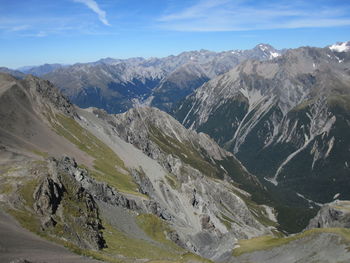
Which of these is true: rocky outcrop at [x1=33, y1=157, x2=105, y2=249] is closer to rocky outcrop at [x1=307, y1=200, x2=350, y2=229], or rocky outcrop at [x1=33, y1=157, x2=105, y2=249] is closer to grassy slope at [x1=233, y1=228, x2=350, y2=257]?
grassy slope at [x1=233, y1=228, x2=350, y2=257]

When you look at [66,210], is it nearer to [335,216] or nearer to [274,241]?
[274,241]

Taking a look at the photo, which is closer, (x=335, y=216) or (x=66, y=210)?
(x=66, y=210)

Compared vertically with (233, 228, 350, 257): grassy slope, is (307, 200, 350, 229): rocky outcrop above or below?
below

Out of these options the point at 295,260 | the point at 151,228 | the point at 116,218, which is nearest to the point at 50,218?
the point at 116,218

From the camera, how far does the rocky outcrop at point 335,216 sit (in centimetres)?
17788

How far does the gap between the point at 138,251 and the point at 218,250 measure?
48086 mm

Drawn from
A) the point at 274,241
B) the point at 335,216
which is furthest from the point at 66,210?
the point at 335,216

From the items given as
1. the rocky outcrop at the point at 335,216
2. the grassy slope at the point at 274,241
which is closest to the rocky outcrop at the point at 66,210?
the grassy slope at the point at 274,241

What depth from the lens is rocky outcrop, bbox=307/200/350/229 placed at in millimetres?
177875

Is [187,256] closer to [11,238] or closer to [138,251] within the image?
[138,251]

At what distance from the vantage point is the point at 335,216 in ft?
604

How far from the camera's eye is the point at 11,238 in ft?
176

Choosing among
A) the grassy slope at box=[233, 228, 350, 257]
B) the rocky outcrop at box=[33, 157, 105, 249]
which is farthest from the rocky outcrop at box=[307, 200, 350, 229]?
the rocky outcrop at box=[33, 157, 105, 249]

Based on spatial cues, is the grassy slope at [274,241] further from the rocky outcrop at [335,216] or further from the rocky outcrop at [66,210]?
the rocky outcrop at [335,216]
